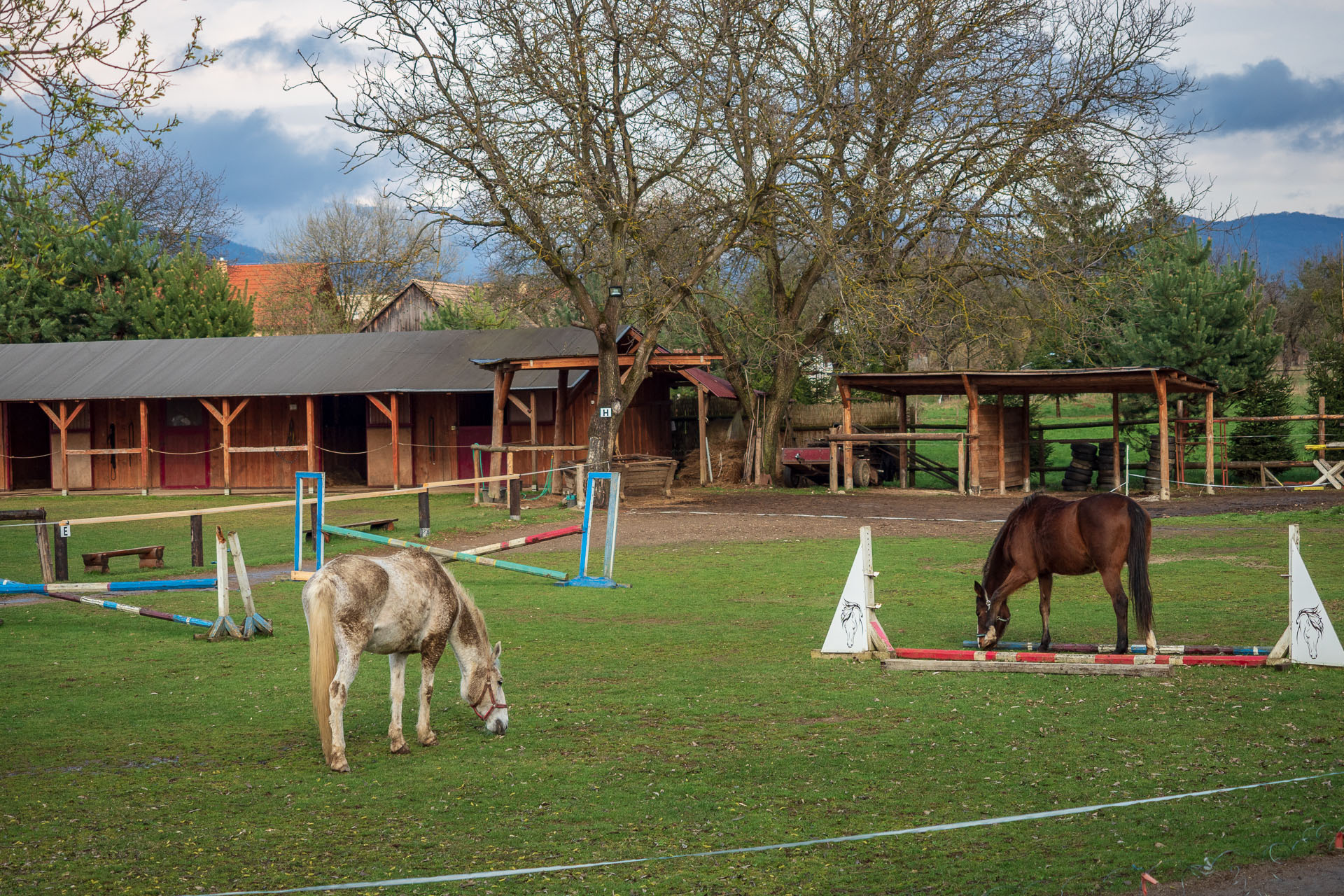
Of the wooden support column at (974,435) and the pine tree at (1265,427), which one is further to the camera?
the pine tree at (1265,427)

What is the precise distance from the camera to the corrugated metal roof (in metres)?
28.6

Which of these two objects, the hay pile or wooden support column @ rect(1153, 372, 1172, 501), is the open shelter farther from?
the hay pile

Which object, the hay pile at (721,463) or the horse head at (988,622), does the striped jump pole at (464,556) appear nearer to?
the horse head at (988,622)

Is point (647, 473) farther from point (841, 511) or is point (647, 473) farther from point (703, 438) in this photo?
point (703, 438)

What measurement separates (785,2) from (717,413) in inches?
552

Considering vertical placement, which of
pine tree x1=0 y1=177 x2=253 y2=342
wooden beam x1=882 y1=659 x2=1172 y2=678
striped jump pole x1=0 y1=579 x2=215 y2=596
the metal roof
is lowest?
wooden beam x1=882 y1=659 x2=1172 y2=678

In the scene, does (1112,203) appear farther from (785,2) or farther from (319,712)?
(319,712)

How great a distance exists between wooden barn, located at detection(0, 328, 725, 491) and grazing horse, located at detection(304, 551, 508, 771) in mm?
20663

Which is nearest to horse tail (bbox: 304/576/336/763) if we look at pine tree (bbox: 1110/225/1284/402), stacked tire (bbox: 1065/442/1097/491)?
stacked tire (bbox: 1065/442/1097/491)

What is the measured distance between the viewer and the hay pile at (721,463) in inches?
1225

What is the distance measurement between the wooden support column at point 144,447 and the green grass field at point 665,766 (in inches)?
804

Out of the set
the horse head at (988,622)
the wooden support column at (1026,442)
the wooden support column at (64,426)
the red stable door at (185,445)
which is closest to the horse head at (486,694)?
the horse head at (988,622)

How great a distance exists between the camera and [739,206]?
79.7 ft

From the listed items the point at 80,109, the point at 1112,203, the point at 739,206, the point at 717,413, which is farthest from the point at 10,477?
the point at 1112,203
